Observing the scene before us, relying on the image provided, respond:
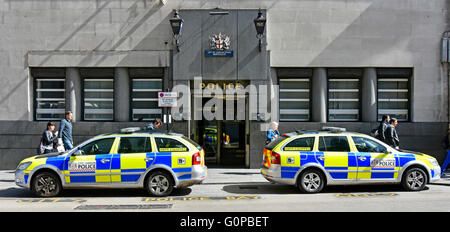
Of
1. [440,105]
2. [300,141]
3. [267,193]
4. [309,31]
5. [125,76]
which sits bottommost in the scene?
[267,193]

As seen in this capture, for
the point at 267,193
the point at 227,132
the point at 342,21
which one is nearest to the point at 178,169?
the point at 267,193

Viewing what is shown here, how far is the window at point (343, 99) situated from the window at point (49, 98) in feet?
34.3

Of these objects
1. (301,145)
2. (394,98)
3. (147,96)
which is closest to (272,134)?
(301,145)

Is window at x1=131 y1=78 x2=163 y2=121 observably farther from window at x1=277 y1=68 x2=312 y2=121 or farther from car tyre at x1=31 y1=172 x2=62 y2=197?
car tyre at x1=31 y1=172 x2=62 y2=197

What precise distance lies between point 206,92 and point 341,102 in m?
5.31

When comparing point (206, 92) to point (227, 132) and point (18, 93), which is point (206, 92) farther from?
point (18, 93)

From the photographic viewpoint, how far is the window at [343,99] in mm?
14719

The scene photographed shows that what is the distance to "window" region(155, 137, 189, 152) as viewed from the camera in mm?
9164

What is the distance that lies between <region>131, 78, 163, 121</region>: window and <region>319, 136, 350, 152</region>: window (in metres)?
7.23

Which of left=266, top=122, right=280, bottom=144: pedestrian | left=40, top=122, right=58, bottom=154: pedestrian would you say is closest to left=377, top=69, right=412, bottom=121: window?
left=266, top=122, right=280, bottom=144: pedestrian

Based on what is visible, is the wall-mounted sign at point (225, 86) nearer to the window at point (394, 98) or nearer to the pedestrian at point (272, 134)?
the pedestrian at point (272, 134)

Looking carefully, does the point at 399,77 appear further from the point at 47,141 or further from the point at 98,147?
the point at 47,141

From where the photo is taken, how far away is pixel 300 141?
9625 mm

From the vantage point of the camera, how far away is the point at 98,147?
914 centimetres
